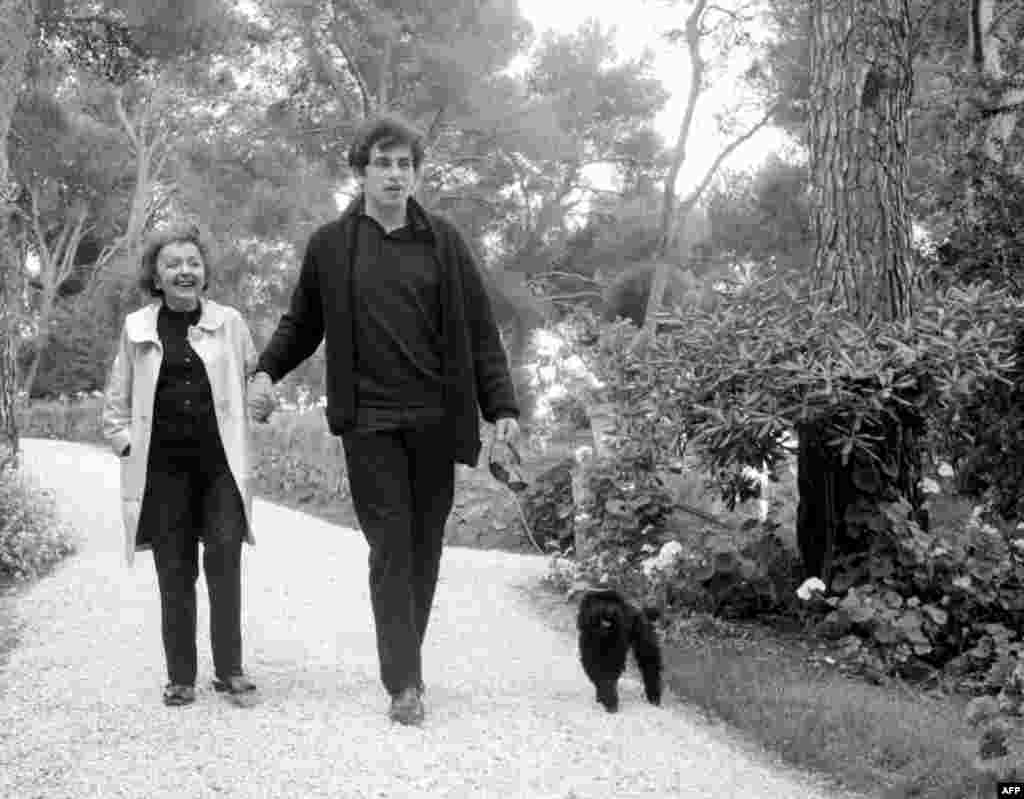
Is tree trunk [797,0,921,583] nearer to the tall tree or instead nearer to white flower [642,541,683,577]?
white flower [642,541,683,577]

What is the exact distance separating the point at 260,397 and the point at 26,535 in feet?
16.5

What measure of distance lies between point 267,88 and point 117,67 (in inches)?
333

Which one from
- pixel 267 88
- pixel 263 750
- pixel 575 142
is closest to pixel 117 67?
pixel 267 88

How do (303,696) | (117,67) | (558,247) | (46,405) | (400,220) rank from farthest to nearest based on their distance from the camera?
(46,405) < (558,247) < (117,67) < (303,696) < (400,220)

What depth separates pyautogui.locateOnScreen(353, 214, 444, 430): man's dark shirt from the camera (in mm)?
4516

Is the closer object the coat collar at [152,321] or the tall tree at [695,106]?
the coat collar at [152,321]

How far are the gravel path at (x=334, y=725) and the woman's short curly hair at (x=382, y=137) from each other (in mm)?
2037

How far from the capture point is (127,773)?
412 centimetres

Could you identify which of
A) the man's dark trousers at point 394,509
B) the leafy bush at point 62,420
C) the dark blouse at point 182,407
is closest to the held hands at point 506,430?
the man's dark trousers at point 394,509

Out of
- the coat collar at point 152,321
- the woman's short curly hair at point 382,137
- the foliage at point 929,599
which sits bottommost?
the foliage at point 929,599

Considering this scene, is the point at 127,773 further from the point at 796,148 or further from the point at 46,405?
the point at 46,405

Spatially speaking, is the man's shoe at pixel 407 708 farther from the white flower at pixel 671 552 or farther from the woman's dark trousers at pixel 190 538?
the white flower at pixel 671 552

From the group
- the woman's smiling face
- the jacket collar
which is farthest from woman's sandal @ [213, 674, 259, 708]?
the jacket collar

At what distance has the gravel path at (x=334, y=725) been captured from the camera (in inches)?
160
